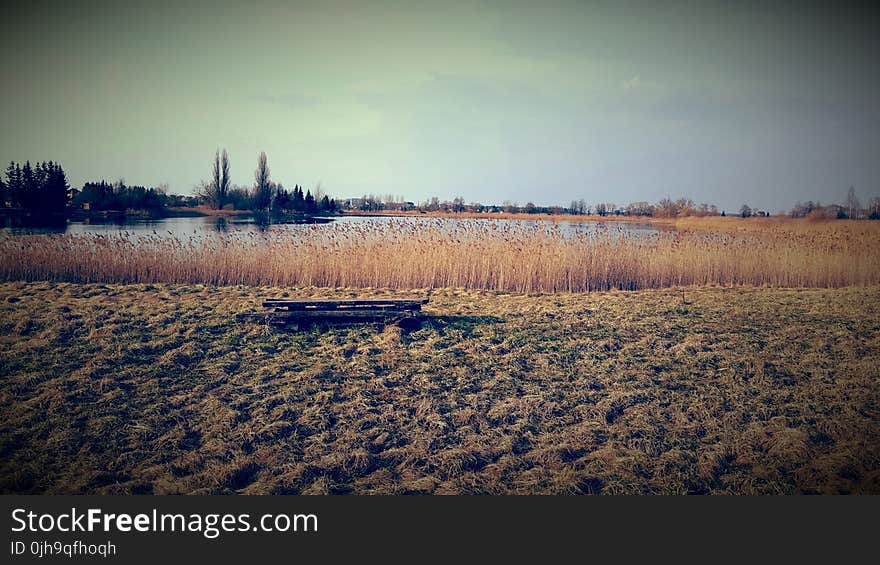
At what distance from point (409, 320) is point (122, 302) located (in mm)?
5767

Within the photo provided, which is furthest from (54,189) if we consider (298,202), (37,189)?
(298,202)

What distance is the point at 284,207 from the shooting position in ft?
194

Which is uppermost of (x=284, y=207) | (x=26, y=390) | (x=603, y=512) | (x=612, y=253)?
(x=284, y=207)

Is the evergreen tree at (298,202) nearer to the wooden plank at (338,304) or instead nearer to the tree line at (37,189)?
the tree line at (37,189)

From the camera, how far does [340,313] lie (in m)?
7.25

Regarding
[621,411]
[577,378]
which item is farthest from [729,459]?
[577,378]

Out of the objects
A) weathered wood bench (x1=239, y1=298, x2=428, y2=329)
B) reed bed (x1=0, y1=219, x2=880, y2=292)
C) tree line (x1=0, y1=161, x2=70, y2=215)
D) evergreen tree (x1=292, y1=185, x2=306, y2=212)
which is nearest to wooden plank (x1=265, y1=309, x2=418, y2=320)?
weathered wood bench (x1=239, y1=298, x2=428, y2=329)

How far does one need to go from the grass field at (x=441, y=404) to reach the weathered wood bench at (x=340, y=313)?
0.82 feet

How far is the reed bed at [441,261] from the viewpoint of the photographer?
38.2ft

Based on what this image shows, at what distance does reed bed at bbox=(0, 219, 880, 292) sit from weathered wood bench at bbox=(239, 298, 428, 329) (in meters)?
3.95

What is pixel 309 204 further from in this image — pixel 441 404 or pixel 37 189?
pixel 441 404

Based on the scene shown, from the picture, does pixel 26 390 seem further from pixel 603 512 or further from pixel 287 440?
pixel 603 512

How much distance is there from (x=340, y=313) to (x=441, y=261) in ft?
16.0

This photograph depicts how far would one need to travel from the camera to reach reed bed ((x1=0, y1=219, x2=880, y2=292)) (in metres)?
11.6
